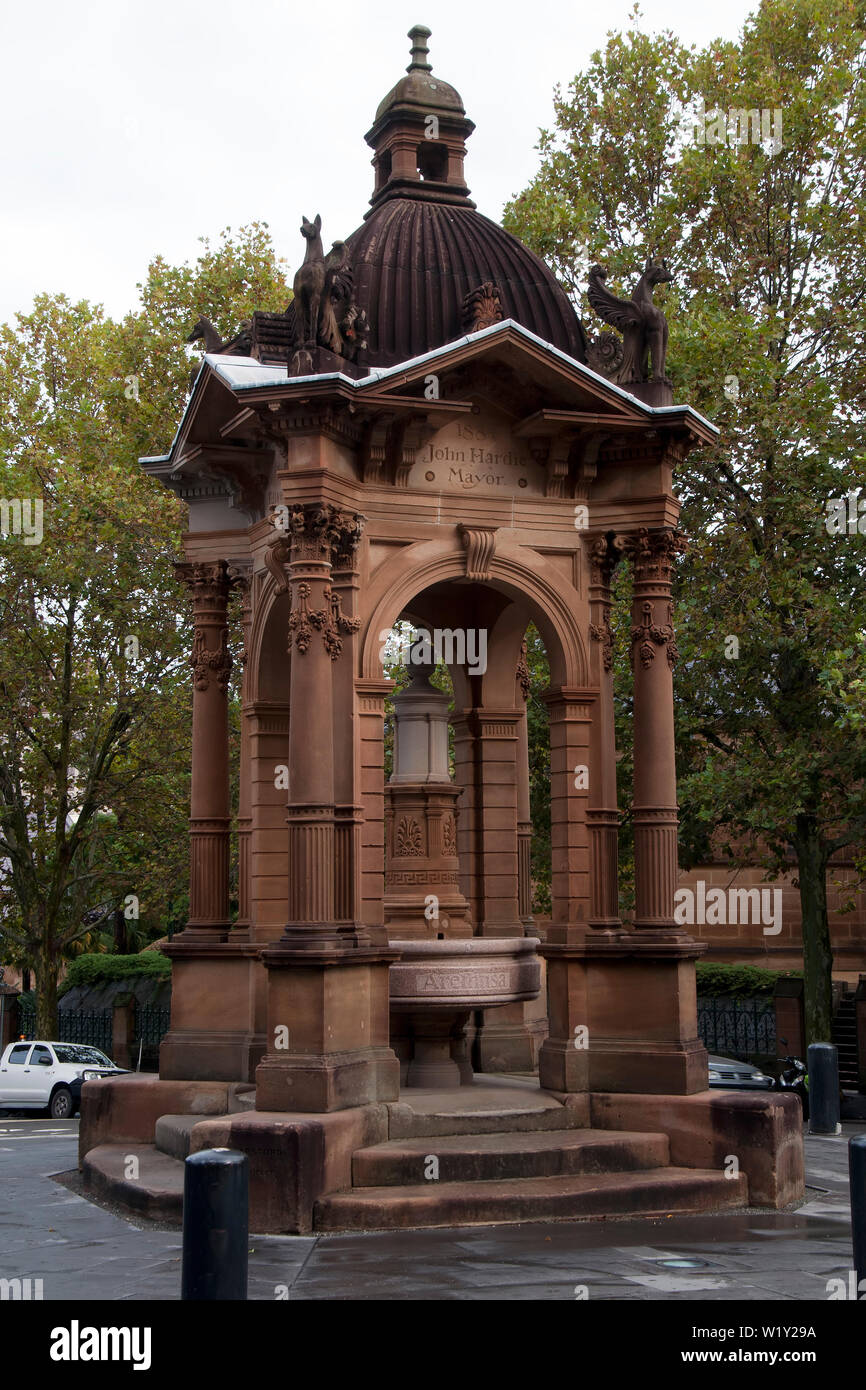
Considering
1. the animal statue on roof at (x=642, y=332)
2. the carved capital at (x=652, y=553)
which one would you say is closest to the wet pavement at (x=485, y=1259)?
the carved capital at (x=652, y=553)

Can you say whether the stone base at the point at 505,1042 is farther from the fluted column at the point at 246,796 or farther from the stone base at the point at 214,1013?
the fluted column at the point at 246,796

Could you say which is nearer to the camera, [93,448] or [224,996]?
[224,996]

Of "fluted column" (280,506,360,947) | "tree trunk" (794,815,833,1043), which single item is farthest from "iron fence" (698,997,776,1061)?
"fluted column" (280,506,360,947)

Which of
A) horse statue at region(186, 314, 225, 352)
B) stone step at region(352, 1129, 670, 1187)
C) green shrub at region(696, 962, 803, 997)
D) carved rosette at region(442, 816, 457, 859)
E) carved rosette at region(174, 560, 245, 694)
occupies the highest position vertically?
horse statue at region(186, 314, 225, 352)

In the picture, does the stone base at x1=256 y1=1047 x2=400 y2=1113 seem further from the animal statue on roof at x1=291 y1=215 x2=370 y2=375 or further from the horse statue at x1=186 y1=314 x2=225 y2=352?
the horse statue at x1=186 y1=314 x2=225 y2=352

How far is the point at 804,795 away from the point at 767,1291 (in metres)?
14.9

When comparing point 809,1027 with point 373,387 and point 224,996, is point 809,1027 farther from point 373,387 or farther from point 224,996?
point 373,387

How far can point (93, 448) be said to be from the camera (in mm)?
31188

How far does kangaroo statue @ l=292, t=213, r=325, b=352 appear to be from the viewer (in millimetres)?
12836

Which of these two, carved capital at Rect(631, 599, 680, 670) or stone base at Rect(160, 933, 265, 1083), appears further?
stone base at Rect(160, 933, 265, 1083)

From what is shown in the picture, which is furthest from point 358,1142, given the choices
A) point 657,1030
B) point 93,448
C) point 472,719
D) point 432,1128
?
point 93,448

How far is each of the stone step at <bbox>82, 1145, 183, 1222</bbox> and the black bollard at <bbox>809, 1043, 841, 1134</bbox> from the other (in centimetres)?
774

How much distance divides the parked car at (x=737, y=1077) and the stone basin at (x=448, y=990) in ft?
40.4
